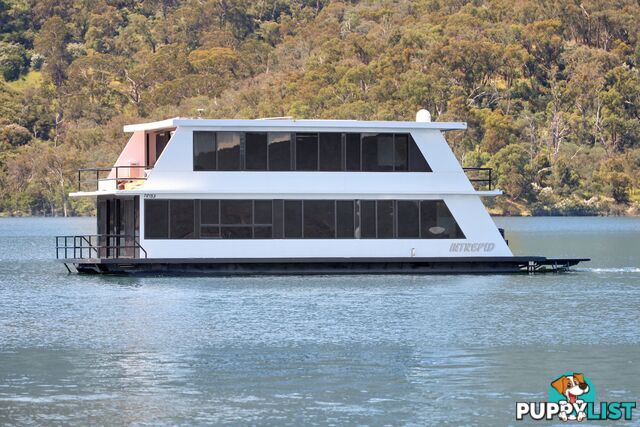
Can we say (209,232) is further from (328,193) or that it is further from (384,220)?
(384,220)

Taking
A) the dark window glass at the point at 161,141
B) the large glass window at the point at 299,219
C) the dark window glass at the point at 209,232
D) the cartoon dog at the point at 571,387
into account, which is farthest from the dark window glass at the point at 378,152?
the cartoon dog at the point at 571,387

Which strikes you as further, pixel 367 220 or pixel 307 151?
pixel 307 151

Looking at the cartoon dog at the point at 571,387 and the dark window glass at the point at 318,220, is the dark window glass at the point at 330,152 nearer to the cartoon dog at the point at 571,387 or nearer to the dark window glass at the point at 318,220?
the dark window glass at the point at 318,220

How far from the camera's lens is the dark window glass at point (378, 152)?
36594 millimetres

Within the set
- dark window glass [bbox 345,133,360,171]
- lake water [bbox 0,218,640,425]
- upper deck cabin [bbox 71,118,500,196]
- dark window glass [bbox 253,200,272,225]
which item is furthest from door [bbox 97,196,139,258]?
dark window glass [bbox 345,133,360,171]

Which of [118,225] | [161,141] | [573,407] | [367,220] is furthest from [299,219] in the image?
[573,407]

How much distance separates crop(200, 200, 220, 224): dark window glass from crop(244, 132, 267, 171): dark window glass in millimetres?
1326

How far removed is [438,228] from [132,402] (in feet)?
61.1

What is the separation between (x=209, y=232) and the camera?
35562mm

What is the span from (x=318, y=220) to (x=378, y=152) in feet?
7.84

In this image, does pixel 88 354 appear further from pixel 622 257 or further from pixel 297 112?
pixel 297 112

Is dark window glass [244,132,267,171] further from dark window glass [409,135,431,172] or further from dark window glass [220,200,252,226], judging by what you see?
dark window glass [409,135,431,172]

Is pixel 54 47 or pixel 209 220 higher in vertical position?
pixel 54 47

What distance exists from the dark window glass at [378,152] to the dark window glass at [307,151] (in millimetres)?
1254
